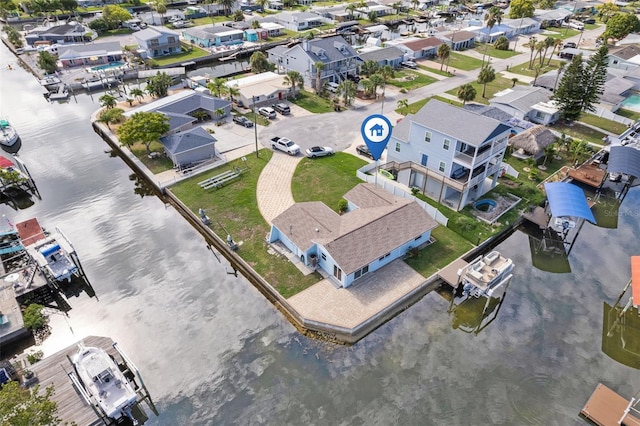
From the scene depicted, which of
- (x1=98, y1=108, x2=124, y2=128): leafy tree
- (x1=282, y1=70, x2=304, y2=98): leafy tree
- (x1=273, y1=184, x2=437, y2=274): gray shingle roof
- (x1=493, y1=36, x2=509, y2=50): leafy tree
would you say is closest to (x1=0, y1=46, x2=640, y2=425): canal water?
(x1=273, y1=184, x2=437, y2=274): gray shingle roof

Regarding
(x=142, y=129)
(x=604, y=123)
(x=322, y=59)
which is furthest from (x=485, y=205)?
(x=322, y=59)

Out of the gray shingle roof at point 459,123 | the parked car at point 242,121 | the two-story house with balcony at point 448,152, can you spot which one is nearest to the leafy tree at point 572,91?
the two-story house with balcony at point 448,152

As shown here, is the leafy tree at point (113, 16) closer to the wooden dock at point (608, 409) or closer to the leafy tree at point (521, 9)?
the leafy tree at point (521, 9)

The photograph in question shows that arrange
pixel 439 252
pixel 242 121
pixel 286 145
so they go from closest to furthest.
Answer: pixel 439 252 → pixel 286 145 → pixel 242 121

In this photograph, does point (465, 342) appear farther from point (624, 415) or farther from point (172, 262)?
point (172, 262)

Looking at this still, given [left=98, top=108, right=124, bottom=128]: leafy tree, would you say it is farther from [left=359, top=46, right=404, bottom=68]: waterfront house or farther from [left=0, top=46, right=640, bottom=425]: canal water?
[left=359, top=46, right=404, bottom=68]: waterfront house

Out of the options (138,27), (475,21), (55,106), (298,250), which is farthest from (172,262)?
(475,21)

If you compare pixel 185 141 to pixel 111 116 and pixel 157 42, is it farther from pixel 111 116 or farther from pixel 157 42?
pixel 157 42
